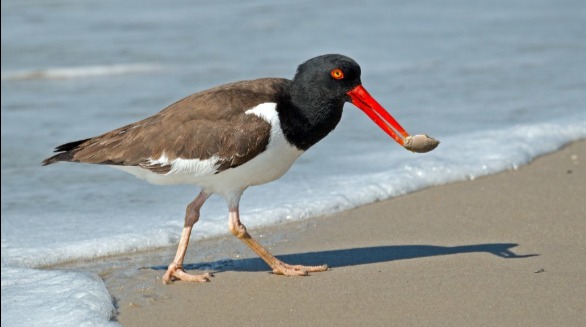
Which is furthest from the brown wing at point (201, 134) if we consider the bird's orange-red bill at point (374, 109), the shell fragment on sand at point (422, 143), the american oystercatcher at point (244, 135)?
the shell fragment on sand at point (422, 143)

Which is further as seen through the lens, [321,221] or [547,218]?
[321,221]

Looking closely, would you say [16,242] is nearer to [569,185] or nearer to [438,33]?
[569,185]

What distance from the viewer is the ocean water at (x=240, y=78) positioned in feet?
26.0

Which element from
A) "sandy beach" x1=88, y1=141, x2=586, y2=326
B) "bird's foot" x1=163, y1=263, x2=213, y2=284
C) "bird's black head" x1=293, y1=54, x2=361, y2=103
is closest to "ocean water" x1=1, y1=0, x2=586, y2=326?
"sandy beach" x1=88, y1=141, x2=586, y2=326

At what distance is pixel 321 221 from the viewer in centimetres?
793

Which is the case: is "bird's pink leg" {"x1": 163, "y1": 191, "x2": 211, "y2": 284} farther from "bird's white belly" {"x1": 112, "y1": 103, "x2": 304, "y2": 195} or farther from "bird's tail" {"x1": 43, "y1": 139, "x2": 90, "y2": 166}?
"bird's tail" {"x1": 43, "y1": 139, "x2": 90, "y2": 166}

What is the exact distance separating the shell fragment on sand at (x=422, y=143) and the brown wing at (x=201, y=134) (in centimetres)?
97

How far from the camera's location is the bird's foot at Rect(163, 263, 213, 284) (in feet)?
21.6

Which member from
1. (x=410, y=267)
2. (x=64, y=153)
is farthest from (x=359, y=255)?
(x=64, y=153)

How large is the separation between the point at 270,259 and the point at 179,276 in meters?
0.63

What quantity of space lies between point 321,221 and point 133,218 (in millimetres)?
1600

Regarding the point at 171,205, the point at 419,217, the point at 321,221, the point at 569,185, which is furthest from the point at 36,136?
the point at 569,185

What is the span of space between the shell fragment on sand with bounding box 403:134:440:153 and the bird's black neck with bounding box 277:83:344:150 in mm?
593

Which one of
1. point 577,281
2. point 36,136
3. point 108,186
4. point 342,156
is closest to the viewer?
point 577,281
